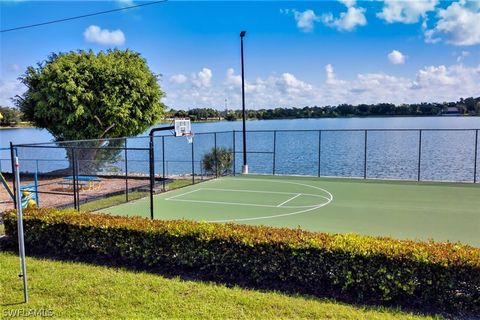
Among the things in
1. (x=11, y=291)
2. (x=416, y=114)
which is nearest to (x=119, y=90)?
(x=11, y=291)

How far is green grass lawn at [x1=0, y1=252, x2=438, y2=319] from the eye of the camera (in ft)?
13.5

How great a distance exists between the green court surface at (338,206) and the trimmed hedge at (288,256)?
3633 millimetres

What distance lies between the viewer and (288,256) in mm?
4957

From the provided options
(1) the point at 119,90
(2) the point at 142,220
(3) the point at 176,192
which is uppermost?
(1) the point at 119,90

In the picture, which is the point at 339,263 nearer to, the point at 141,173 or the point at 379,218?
the point at 379,218

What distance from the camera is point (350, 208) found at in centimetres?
1084

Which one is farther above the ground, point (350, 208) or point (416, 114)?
point (416, 114)

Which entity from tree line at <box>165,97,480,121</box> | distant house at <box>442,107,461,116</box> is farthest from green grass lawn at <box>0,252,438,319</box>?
distant house at <box>442,107,461,116</box>

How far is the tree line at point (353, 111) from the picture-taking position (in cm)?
3131

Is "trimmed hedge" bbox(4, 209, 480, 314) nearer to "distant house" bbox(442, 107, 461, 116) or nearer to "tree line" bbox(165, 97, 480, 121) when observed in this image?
"tree line" bbox(165, 97, 480, 121)

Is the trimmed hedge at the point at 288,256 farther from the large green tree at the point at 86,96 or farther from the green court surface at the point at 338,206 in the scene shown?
the large green tree at the point at 86,96

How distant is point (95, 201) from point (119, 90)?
7541 mm

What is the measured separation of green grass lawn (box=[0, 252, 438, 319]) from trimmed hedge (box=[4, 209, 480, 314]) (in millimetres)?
319

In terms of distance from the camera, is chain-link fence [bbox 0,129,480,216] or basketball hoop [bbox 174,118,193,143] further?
chain-link fence [bbox 0,129,480,216]
